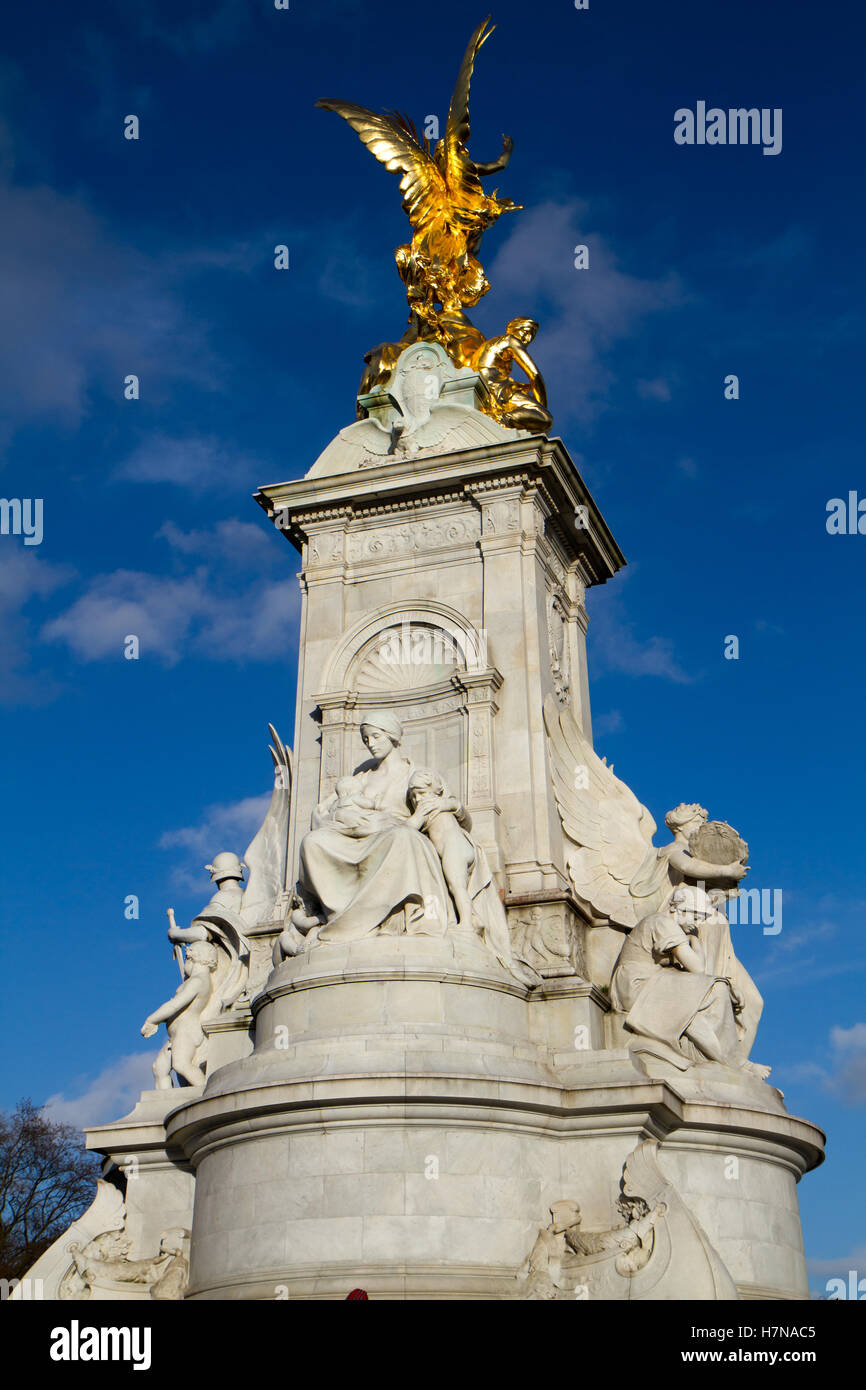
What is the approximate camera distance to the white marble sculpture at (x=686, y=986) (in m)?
14.9

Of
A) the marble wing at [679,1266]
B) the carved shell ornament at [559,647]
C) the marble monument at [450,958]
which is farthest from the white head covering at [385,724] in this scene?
the marble wing at [679,1266]

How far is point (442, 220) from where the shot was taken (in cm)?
2125

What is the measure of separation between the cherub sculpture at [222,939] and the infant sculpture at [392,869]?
165 cm

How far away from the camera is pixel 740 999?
15758mm

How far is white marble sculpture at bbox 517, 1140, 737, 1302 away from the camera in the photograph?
11.6 metres

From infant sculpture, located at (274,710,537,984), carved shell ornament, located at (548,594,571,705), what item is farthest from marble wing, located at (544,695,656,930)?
infant sculpture, located at (274,710,537,984)

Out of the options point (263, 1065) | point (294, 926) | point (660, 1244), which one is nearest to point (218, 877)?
point (294, 926)

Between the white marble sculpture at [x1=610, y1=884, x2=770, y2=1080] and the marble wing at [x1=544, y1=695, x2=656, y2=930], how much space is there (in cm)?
99

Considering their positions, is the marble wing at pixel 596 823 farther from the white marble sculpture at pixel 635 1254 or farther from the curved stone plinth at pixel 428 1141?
the white marble sculpture at pixel 635 1254

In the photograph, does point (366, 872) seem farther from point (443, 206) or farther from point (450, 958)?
point (443, 206)

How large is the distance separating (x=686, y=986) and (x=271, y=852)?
593 cm

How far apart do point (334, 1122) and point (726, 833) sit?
6.05 meters

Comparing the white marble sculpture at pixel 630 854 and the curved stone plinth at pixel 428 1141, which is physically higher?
the white marble sculpture at pixel 630 854
